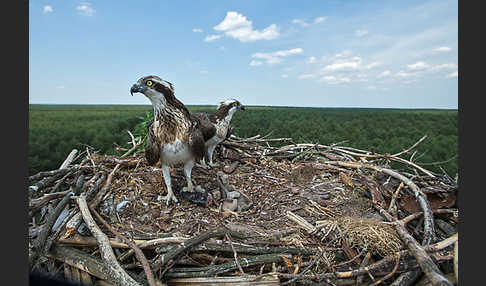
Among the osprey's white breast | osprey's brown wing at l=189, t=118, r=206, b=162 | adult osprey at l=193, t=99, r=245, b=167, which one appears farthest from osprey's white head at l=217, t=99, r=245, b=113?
the osprey's white breast

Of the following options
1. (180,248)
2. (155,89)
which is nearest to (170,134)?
(155,89)

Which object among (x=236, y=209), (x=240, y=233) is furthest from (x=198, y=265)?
(x=236, y=209)

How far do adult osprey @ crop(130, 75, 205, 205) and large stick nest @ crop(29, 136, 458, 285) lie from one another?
54 cm

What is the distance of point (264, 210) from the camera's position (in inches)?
128

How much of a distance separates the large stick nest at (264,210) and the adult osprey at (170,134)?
54 centimetres

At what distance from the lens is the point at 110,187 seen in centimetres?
330

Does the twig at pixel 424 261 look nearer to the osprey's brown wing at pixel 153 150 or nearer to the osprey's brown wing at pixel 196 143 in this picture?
the osprey's brown wing at pixel 196 143

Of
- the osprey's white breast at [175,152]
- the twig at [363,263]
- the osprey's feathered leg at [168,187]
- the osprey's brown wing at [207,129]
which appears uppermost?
the osprey's brown wing at [207,129]

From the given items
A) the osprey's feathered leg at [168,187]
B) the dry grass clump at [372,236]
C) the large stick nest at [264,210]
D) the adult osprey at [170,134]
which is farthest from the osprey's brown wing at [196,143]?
the dry grass clump at [372,236]

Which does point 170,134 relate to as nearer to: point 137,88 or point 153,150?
point 153,150

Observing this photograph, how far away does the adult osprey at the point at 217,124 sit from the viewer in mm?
4414

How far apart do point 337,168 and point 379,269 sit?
217 cm

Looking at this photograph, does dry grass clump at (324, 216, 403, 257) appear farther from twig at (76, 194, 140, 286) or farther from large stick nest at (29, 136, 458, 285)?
twig at (76, 194, 140, 286)

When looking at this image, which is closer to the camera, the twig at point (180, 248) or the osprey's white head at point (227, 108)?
the twig at point (180, 248)
